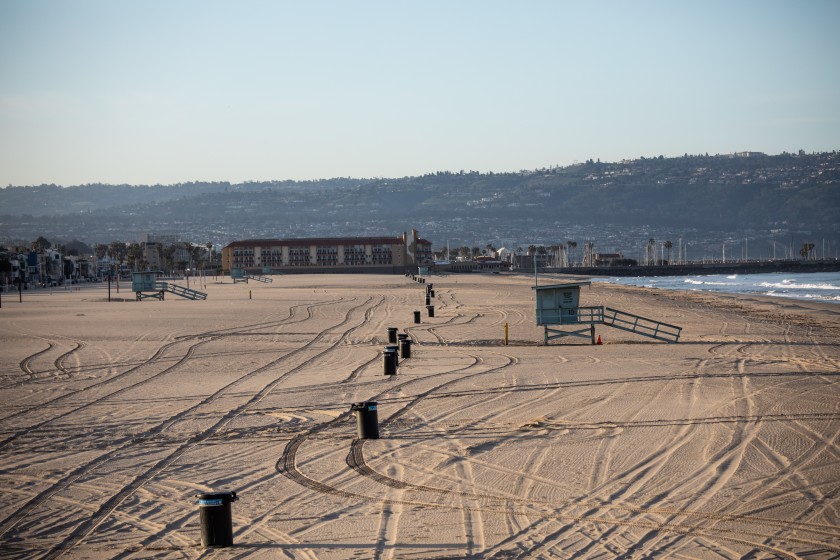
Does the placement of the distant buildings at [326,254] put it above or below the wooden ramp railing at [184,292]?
above

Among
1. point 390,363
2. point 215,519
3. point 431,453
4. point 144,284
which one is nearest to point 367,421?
point 431,453

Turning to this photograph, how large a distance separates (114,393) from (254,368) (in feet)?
15.9

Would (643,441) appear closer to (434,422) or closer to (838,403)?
(434,422)

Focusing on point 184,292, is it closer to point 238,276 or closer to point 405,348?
point 405,348

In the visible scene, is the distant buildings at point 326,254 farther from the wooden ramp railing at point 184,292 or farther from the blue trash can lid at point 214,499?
the blue trash can lid at point 214,499

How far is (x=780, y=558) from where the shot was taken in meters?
9.11

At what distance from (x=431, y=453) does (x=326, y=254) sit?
178 metres

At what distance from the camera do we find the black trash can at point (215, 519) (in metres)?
9.49

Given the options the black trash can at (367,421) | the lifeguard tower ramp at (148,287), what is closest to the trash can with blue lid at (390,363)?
the black trash can at (367,421)

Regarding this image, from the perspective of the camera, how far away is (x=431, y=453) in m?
13.8

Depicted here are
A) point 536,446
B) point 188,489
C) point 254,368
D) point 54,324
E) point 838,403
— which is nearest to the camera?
point 188,489

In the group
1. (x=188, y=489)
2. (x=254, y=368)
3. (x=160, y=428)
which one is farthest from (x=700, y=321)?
(x=188, y=489)

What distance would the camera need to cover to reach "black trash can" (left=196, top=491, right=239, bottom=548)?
9492 millimetres

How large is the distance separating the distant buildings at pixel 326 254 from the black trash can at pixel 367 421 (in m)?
162
